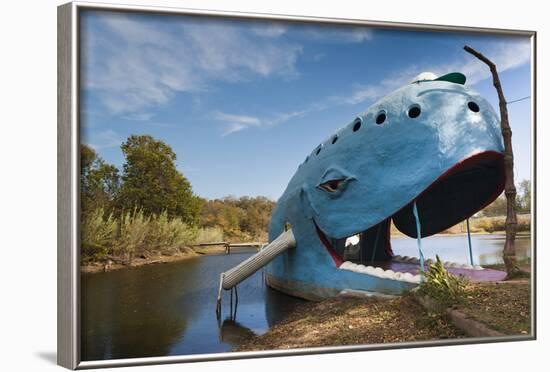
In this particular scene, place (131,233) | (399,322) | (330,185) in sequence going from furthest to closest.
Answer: (330,185), (131,233), (399,322)

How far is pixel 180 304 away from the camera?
344 inches

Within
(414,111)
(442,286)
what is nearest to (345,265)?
(442,286)

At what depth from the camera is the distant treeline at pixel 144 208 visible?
7.36 meters

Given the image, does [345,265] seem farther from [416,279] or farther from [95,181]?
[95,181]

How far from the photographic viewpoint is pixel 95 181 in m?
7.45

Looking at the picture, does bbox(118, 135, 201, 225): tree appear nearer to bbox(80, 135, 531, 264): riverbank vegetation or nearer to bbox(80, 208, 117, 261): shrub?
bbox(80, 135, 531, 264): riverbank vegetation

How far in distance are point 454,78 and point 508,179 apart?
198cm

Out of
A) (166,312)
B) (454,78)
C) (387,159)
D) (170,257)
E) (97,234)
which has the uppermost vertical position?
(454,78)

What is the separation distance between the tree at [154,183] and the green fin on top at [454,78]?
190 inches

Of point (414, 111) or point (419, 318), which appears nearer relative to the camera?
point (419, 318)

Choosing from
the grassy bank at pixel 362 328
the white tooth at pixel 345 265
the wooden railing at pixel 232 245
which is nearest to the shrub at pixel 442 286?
the grassy bank at pixel 362 328

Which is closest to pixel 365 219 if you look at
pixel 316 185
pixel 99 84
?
pixel 316 185

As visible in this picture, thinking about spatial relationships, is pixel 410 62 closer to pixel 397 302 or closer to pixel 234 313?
pixel 397 302

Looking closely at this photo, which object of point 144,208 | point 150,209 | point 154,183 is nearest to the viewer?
point 154,183
